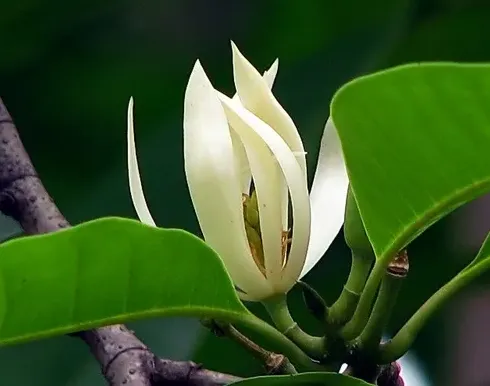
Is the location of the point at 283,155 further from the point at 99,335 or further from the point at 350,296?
the point at 99,335

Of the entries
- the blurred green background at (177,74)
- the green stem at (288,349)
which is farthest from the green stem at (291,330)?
the blurred green background at (177,74)

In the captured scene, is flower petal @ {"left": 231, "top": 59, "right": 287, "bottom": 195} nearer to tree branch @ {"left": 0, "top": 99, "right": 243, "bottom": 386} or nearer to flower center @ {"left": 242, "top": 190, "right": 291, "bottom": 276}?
flower center @ {"left": 242, "top": 190, "right": 291, "bottom": 276}

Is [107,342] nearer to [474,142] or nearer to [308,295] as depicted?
[308,295]

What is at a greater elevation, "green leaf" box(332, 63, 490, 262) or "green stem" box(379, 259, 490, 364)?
"green leaf" box(332, 63, 490, 262)

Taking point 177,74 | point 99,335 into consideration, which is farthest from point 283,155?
point 177,74

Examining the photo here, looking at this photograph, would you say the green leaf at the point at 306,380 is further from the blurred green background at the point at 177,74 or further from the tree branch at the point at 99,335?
the blurred green background at the point at 177,74

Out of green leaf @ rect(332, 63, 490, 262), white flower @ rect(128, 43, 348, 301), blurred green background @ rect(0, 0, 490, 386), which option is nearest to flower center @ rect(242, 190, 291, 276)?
white flower @ rect(128, 43, 348, 301)
